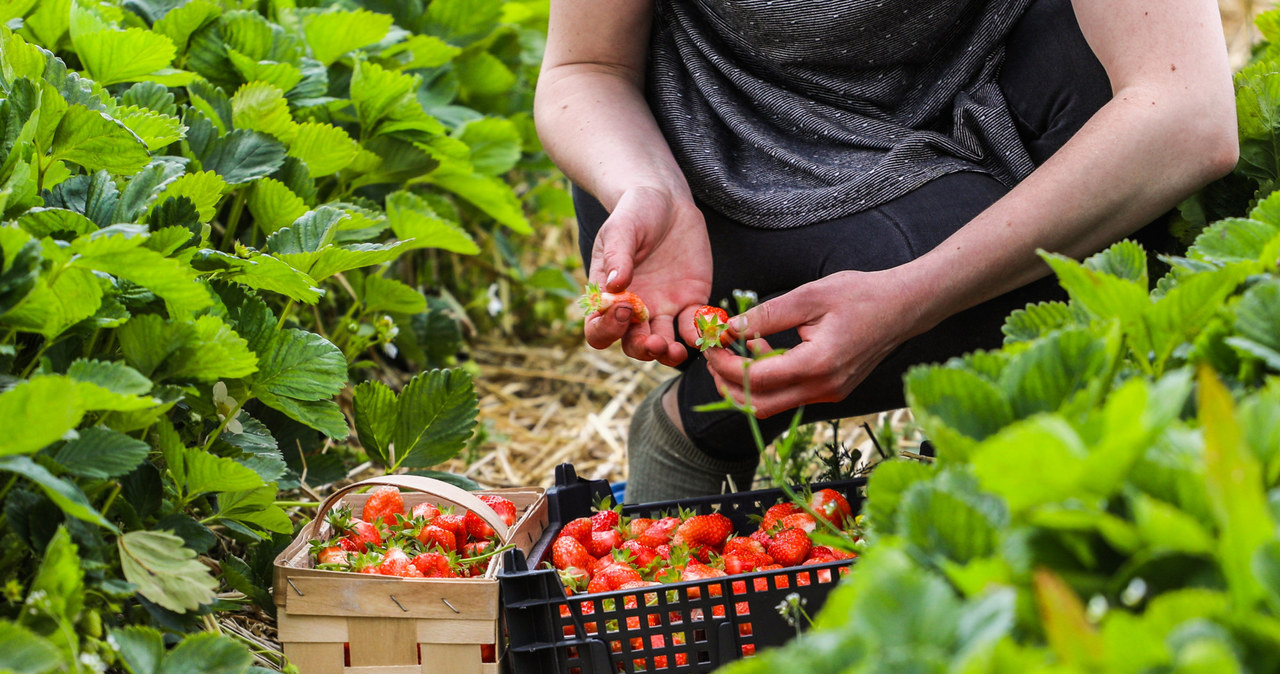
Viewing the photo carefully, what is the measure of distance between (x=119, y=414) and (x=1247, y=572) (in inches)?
34.0

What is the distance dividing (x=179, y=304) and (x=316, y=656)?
432 millimetres

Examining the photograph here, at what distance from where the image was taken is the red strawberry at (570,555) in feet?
4.01

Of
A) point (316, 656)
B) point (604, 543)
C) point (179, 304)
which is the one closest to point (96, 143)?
point (179, 304)

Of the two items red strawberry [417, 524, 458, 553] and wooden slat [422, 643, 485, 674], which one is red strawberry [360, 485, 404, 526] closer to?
red strawberry [417, 524, 458, 553]

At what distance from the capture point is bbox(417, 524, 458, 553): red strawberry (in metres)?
1.28

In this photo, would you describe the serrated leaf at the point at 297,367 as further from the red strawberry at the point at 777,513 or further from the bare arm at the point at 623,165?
the red strawberry at the point at 777,513

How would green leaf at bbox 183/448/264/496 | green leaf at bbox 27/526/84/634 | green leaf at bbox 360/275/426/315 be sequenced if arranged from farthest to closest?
green leaf at bbox 360/275/426/315, green leaf at bbox 183/448/264/496, green leaf at bbox 27/526/84/634

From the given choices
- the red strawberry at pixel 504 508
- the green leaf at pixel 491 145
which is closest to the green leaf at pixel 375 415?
the red strawberry at pixel 504 508

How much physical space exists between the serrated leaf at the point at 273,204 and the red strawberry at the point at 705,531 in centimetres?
62

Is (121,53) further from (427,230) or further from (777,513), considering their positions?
(777,513)

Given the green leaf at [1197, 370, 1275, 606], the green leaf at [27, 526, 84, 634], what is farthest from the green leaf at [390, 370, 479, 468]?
the green leaf at [1197, 370, 1275, 606]

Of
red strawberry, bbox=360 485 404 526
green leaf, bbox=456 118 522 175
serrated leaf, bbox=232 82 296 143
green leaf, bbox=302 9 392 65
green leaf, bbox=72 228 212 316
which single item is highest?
green leaf, bbox=302 9 392 65

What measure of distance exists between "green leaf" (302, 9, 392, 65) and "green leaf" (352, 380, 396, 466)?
641mm

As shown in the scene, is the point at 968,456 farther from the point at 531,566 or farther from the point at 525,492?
the point at 525,492
